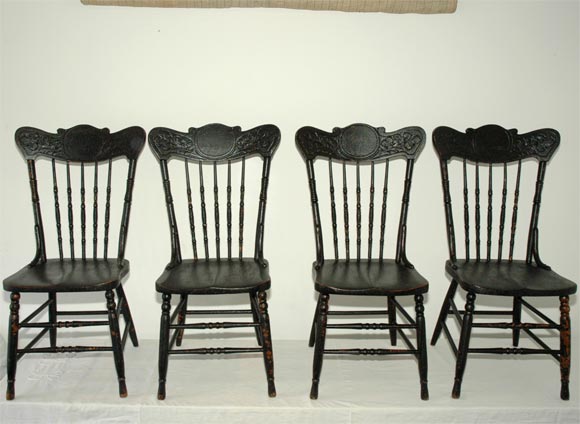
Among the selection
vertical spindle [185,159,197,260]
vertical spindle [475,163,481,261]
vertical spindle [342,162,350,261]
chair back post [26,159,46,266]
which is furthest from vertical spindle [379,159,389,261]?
chair back post [26,159,46,266]

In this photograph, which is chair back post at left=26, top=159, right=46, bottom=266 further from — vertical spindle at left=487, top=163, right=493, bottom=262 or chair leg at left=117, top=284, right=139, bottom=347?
vertical spindle at left=487, top=163, right=493, bottom=262

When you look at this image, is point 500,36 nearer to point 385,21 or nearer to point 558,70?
point 558,70

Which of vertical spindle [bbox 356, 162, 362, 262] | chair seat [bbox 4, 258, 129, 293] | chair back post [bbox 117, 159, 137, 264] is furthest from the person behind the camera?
vertical spindle [bbox 356, 162, 362, 262]

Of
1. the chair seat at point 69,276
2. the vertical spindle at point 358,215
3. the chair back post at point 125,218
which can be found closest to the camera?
the chair seat at point 69,276

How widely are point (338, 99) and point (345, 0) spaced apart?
1.39 ft

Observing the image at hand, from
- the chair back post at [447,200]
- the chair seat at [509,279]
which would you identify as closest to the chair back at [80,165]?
the chair back post at [447,200]

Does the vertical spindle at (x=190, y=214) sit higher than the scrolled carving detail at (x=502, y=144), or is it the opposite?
the scrolled carving detail at (x=502, y=144)

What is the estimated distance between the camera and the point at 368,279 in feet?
6.48

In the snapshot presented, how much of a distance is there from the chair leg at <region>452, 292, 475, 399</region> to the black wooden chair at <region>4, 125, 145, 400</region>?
127cm

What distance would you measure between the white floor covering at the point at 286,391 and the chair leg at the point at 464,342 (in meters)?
0.06

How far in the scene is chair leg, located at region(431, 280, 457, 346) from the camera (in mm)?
2248

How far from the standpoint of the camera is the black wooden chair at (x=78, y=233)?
75.4 inches

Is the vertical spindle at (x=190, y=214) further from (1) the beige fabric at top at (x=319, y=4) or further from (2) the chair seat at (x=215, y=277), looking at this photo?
(1) the beige fabric at top at (x=319, y=4)

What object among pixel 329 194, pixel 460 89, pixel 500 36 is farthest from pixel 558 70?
pixel 329 194
